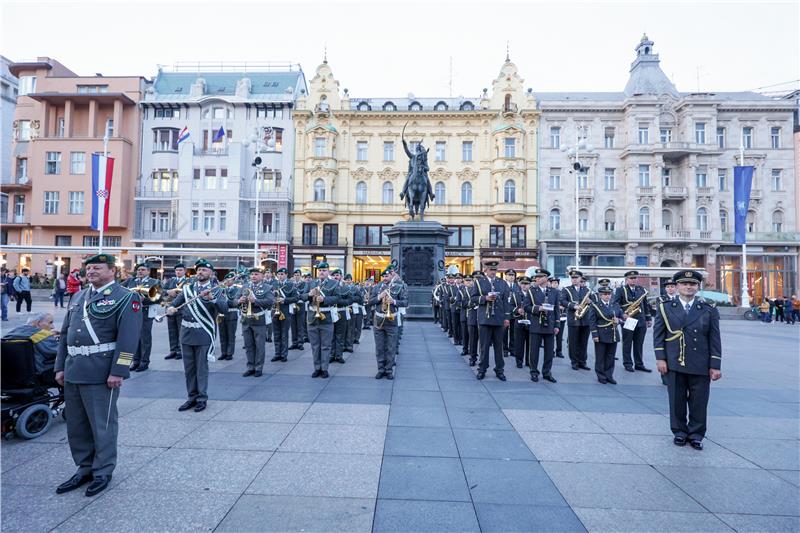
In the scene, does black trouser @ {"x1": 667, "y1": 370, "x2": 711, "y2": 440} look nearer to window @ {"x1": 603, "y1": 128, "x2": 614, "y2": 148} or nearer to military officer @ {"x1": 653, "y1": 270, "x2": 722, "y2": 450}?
military officer @ {"x1": 653, "y1": 270, "x2": 722, "y2": 450}

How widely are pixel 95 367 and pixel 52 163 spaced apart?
46.0 meters

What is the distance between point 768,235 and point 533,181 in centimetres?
2103

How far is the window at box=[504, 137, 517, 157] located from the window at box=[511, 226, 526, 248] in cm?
673

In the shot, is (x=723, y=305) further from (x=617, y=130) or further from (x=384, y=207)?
(x=384, y=207)

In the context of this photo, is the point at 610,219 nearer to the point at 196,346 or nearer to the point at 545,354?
the point at 545,354

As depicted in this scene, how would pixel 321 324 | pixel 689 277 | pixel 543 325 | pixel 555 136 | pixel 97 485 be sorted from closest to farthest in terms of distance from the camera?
pixel 97 485 < pixel 689 277 < pixel 321 324 < pixel 543 325 < pixel 555 136

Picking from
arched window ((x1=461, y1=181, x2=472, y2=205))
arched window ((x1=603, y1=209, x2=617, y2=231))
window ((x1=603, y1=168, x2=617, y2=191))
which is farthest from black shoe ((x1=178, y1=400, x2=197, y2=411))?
window ((x1=603, y1=168, x2=617, y2=191))

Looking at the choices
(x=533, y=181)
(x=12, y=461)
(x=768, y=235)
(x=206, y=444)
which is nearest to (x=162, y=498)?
(x=206, y=444)

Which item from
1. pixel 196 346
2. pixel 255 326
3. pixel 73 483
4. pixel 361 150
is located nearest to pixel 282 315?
pixel 255 326

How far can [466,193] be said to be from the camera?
4069 cm

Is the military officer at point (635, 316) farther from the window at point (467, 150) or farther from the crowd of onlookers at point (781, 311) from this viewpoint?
the window at point (467, 150)

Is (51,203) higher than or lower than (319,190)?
lower

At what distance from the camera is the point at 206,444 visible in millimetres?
4891

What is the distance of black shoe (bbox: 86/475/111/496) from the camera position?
3.75m
